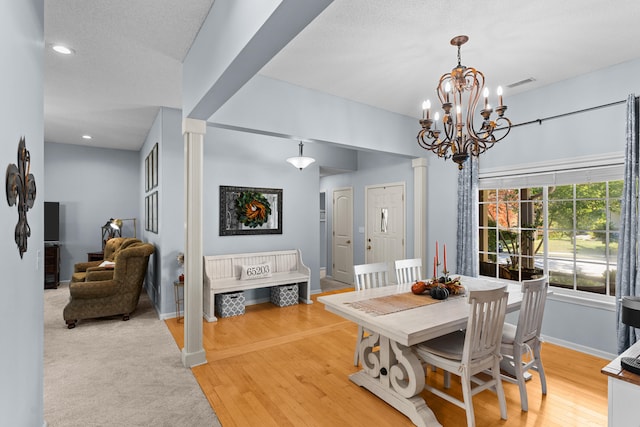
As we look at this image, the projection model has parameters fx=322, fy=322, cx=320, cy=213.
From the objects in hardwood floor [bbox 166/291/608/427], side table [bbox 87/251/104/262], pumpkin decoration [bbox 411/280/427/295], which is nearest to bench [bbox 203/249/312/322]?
hardwood floor [bbox 166/291/608/427]

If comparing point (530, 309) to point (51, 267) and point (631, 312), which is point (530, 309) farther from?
point (51, 267)

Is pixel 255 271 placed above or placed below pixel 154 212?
below

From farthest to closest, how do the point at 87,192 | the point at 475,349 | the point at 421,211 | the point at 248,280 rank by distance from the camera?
the point at 87,192
the point at 421,211
the point at 248,280
the point at 475,349

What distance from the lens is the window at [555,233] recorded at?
10.8 ft

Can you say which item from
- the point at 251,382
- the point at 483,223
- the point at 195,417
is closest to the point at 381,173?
the point at 483,223

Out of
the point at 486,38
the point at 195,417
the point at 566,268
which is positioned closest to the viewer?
the point at 195,417

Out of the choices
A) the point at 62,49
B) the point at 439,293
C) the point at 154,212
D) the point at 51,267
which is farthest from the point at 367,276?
the point at 51,267

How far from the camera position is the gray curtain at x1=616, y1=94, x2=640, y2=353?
2912 mm

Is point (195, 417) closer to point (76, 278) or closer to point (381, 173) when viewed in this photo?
point (76, 278)

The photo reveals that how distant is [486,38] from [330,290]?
4554mm

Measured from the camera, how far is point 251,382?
2729 millimetres

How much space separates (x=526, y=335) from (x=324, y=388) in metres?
1.62

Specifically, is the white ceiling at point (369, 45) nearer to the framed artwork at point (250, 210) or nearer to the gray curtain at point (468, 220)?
the gray curtain at point (468, 220)

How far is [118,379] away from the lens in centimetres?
279
